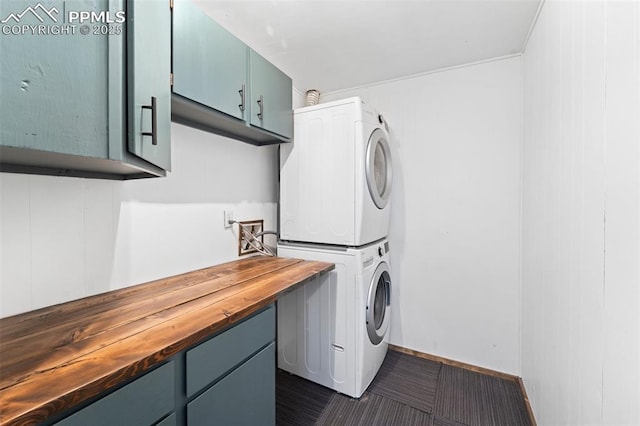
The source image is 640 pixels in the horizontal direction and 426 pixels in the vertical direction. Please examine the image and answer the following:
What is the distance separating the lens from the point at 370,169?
183 centimetres

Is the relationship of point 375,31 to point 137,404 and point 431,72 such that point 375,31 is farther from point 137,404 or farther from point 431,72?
point 137,404

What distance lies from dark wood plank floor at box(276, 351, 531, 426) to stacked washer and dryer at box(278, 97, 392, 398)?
9 cm

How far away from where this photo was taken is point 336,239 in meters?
1.86

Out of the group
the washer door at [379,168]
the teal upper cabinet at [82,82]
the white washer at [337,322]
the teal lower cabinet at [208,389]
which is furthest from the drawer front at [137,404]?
the washer door at [379,168]

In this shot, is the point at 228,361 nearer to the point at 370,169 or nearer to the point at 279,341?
the point at 279,341

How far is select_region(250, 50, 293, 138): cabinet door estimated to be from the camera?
1607 millimetres

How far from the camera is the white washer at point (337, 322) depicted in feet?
5.87

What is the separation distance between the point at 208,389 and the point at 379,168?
1699mm

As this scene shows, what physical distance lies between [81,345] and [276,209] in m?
1.67

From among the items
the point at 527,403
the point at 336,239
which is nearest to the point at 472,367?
the point at 527,403

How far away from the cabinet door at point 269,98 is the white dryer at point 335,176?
5.2 inches

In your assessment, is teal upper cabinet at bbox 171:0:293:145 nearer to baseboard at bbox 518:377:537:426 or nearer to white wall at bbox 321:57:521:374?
white wall at bbox 321:57:521:374

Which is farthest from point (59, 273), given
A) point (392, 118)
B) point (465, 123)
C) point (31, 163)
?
point (465, 123)

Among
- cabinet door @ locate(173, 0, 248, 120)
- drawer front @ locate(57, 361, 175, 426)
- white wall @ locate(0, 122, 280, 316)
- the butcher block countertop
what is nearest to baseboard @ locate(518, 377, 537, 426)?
the butcher block countertop
